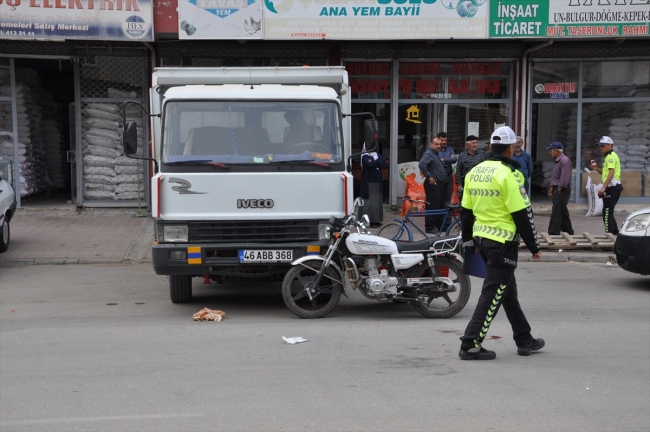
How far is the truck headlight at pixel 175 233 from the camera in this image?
8.15 meters

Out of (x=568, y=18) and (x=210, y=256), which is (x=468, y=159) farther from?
(x=210, y=256)

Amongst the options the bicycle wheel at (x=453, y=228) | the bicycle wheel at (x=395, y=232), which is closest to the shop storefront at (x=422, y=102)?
the bicycle wheel at (x=453, y=228)

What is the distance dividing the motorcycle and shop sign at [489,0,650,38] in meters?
7.63

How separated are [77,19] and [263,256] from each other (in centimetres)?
801

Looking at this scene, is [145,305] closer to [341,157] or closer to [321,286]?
[321,286]

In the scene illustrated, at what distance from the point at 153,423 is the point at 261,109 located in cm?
418

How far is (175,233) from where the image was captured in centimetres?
815

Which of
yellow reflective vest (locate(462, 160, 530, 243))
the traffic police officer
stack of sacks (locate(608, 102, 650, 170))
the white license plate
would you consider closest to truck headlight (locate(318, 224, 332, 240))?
the white license plate

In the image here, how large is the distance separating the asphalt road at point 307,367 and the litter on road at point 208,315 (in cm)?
12

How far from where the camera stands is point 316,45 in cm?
1561

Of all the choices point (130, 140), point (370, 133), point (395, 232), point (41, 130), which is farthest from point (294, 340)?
point (41, 130)

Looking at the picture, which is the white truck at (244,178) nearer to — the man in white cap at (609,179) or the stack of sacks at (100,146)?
the man in white cap at (609,179)

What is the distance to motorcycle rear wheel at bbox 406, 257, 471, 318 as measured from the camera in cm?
815

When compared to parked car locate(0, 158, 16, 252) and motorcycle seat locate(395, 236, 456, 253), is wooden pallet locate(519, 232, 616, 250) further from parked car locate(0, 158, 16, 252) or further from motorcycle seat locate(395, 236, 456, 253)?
parked car locate(0, 158, 16, 252)
